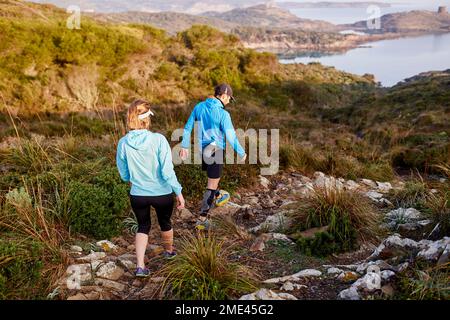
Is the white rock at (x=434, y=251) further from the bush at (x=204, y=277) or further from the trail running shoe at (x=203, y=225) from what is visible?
the trail running shoe at (x=203, y=225)

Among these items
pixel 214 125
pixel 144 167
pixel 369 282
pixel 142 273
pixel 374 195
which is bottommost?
pixel 374 195

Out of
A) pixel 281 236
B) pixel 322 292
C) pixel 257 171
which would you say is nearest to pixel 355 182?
pixel 257 171

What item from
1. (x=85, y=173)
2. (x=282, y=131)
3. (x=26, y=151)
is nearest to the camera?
(x=85, y=173)

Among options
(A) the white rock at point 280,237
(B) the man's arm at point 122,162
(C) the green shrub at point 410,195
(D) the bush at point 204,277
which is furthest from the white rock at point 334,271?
(C) the green shrub at point 410,195

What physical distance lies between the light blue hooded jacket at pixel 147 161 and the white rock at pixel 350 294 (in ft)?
5.36

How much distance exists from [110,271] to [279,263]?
5.50 feet

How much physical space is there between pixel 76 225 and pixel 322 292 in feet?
9.14

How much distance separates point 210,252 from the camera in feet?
11.4

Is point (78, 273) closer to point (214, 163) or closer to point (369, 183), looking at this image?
point (214, 163)

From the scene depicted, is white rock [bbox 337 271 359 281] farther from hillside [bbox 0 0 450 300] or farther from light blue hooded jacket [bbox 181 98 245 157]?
light blue hooded jacket [bbox 181 98 245 157]

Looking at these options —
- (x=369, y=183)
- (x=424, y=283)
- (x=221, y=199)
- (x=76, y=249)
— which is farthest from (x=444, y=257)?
(x=369, y=183)

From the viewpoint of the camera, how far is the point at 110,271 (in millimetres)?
3750

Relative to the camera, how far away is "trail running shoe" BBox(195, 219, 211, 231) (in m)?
4.94
